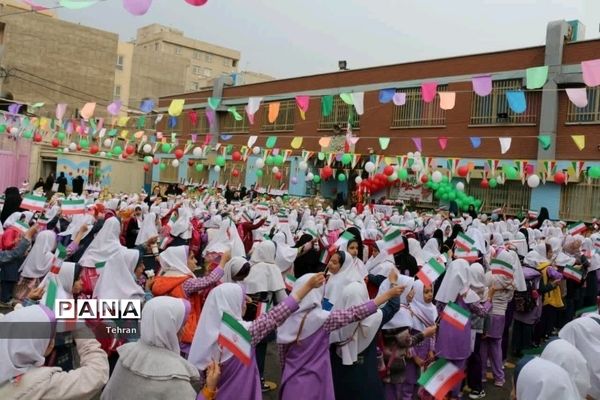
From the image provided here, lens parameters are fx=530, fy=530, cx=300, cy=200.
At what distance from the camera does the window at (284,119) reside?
27594 mm

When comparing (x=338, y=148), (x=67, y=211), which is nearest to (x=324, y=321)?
(x=67, y=211)

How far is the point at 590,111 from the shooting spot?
17750mm

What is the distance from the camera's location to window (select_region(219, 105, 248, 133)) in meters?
30.3

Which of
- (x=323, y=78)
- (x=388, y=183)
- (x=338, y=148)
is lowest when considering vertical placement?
(x=388, y=183)

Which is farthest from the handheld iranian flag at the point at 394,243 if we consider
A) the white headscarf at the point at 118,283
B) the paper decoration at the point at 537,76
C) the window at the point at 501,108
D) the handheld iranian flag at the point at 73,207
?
the window at the point at 501,108

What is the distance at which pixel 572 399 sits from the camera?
2.39 metres

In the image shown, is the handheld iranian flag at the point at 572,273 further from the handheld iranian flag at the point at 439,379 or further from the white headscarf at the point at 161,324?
the white headscarf at the point at 161,324

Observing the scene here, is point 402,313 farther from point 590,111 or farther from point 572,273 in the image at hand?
point 590,111

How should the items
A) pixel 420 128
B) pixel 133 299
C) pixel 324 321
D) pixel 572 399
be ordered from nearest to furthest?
pixel 572 399 < pixel 324 321 < pixel 133 299 < pixel 420 128

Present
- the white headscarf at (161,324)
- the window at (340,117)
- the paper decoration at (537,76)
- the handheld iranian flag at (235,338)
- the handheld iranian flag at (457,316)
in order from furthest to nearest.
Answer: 1. the window at (340,117)
2. the paper decoration at (537,76)
3. the handheld iranian flag at (457,316)
4. the handheld iranian flag at (235,338)
5. the white headscarf at (161,324)

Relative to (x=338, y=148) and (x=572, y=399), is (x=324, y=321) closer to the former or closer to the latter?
(x=572, y=399)

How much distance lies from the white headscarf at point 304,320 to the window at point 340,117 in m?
21.5

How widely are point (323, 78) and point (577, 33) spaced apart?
1144cm

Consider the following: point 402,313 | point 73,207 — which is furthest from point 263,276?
point 73,207
